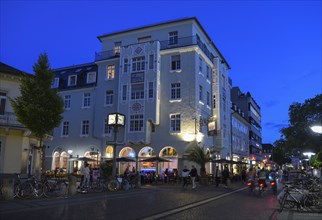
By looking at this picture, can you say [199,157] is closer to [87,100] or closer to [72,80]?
[87,100]

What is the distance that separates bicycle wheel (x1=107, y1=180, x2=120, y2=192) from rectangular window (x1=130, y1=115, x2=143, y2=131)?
16552mm

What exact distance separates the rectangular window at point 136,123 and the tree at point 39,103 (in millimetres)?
18034

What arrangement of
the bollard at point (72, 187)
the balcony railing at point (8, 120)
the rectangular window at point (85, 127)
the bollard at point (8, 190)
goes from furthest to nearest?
the rectangular window at point (85, 127), the balcony railing at point (8, 120), the bollard at point (72, 187), the bollard at point (8, 190)

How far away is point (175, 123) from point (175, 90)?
3712mm

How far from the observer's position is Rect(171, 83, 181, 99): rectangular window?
128 feet

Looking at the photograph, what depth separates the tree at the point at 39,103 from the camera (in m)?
20.9

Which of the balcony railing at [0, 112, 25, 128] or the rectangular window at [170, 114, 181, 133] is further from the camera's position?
the rectangular window at [170, 114, 181, 133]

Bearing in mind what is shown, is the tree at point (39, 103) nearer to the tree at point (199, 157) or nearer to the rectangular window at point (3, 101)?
the rectangular window at point (3, 101)

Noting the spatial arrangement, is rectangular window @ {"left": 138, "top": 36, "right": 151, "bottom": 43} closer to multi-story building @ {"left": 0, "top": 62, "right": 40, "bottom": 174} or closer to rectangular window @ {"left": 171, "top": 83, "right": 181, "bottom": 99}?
rectangular window @ {"left": 171, "top": 83, "right": 181, "bottom": 99}

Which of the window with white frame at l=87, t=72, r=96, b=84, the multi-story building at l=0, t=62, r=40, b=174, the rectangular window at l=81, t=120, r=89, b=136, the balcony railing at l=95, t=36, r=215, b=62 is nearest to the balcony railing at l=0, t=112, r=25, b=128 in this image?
the multi-story building at l=0, t=62, r=40, b=174

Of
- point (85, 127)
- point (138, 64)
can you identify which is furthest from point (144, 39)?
point (85, 127)

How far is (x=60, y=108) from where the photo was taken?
22.0 m

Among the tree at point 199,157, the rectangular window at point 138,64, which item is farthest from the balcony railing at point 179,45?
the tree at point 199,157

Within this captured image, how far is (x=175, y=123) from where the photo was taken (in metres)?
38.4
